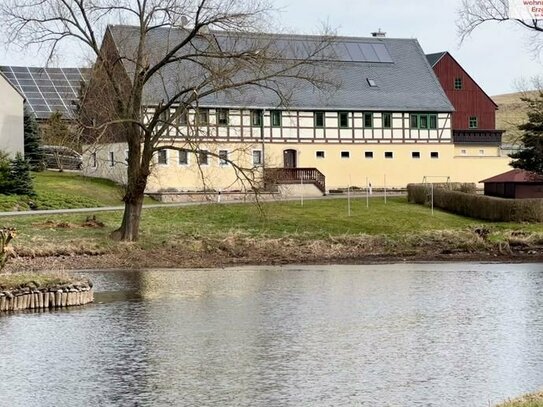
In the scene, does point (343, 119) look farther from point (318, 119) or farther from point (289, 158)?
point (289, 158)

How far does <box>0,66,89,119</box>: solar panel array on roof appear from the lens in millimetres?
80062

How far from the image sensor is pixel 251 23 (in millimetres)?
39938

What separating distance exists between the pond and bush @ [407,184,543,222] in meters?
18.1

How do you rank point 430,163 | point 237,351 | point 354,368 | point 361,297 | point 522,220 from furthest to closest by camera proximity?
point 430,163
point 522,220
point 361,297
point 237,351
point 354,368

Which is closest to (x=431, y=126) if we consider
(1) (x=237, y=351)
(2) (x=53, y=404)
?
(1) (x=237, y=351)

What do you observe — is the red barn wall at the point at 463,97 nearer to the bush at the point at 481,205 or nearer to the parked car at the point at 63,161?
the bush at the point at 481,205

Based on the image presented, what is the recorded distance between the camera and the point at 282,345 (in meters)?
21.5

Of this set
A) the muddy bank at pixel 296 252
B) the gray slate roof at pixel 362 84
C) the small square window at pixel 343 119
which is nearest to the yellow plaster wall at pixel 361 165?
the small square window at pixel 343 119

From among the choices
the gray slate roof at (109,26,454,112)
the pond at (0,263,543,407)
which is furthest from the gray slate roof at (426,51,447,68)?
the pond at (0,263,543,407)

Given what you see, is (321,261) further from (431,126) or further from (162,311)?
(431,126)

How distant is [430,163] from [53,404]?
5855 cm

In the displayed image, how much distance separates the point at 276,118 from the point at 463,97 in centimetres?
2413

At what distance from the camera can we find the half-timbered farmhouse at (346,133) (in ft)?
218

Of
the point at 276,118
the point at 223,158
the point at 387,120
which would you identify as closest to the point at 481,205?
the point at 223,158
